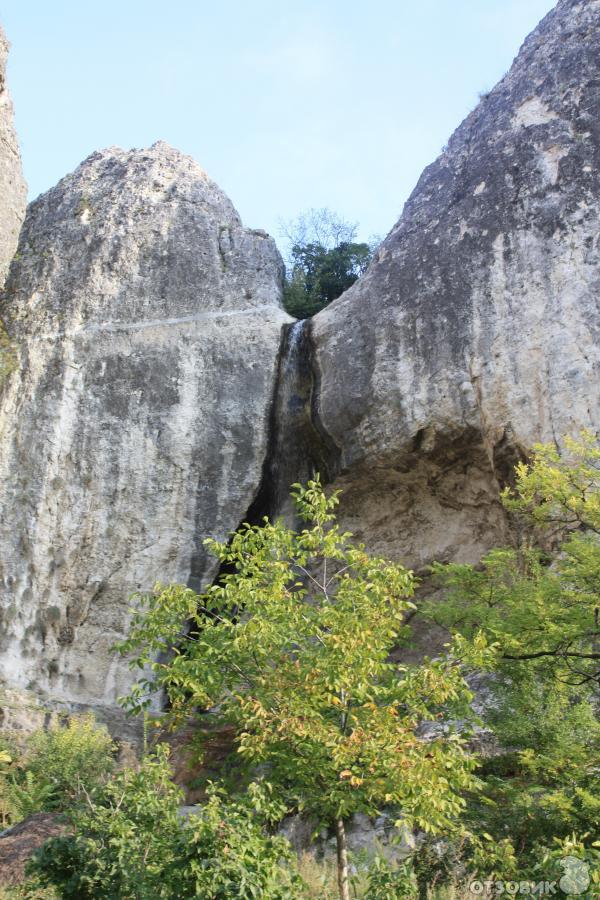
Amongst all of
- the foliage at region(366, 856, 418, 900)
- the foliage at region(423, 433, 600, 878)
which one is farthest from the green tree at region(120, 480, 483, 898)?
the foliage at region(423, 433, 600, 878)

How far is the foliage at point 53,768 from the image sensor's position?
10852mm

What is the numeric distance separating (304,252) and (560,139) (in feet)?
28.6

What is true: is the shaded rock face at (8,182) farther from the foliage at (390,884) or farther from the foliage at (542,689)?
the foliage at (390,884)

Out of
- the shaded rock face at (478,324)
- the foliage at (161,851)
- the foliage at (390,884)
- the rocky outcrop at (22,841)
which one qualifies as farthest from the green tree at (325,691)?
the shaded rock face at (478,324)

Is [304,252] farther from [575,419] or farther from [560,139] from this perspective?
[575,419]

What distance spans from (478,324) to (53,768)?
8.05 m

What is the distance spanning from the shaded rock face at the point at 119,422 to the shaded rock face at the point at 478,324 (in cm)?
175

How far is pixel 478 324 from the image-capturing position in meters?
13.2

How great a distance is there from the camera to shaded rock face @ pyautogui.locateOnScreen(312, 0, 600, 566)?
12.8 m

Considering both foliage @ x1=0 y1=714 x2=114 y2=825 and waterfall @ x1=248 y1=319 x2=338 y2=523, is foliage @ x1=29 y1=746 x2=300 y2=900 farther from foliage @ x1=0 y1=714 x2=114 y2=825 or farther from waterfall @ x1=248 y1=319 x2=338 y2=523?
waterfall @ x1=248 y1=319 x2=338 y2=523

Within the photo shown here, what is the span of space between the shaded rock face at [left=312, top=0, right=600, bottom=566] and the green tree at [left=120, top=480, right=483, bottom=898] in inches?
238

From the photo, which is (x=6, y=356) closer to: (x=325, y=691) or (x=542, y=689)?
(x=542, y=689)

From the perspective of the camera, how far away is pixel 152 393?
1495 centimetres

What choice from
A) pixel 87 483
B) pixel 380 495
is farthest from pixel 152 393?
pixel 380 495
